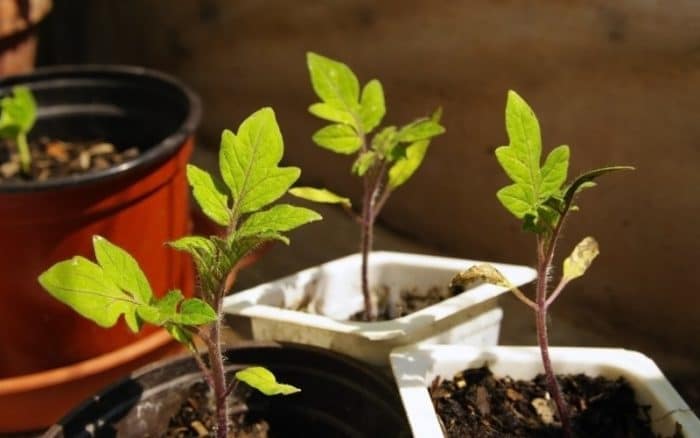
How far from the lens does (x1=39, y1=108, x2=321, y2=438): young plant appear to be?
22.7 inches

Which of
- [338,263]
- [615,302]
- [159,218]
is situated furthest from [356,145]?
[615,302]

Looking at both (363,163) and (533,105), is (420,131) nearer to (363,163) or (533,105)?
(363,163)

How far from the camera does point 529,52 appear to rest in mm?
912

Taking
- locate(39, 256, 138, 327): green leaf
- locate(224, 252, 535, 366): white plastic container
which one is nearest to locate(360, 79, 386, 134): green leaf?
locate(224, 252, 535, 366): white plastic container

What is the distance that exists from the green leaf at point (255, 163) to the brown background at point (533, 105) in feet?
1.36

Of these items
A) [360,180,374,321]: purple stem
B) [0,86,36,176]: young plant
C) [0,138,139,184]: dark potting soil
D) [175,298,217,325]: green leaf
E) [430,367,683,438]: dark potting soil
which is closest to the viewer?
[175,298,217,325]: green leaf

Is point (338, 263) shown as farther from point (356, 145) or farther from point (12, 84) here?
point (12, 84)

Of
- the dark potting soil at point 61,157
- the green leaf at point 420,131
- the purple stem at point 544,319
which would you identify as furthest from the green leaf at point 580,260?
the dark potting soil at point 61,157

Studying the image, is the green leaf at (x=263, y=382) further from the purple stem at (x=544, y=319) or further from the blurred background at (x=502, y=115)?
the blurred background at (x=502, y=115)

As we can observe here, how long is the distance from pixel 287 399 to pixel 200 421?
0.08m

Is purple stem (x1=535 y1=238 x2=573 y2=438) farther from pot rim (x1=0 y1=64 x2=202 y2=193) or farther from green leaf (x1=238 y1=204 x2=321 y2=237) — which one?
pot rim (x1=0 y1=64 x2=202 y2=193)

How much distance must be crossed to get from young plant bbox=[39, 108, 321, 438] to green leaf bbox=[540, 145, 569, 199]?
161 mm

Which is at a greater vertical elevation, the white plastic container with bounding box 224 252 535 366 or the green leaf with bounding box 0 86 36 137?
the green leaf with bounding box 0 86 36 137

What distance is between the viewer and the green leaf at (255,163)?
0.58 meters
